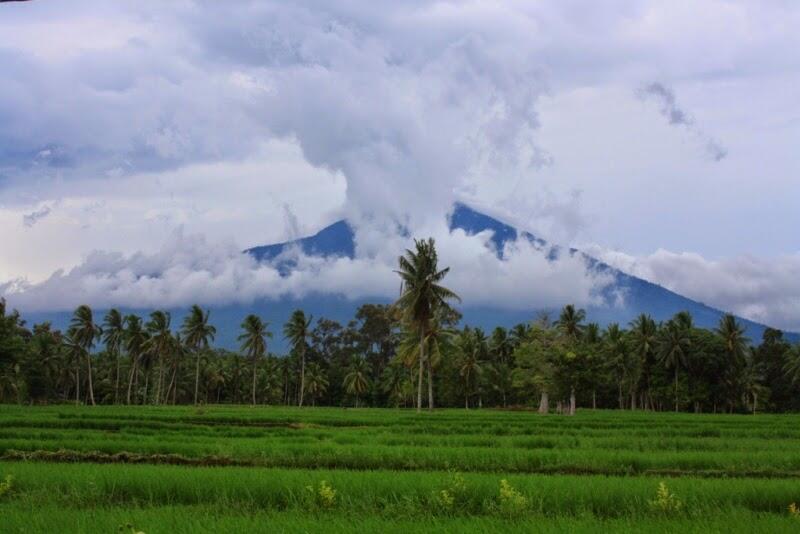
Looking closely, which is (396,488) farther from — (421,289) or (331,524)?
(421,289)

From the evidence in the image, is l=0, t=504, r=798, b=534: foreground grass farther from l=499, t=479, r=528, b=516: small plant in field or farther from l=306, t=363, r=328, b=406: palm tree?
l=306, t=363, r=328, b=406: palm tree

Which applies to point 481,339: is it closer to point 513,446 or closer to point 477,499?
point 513,446

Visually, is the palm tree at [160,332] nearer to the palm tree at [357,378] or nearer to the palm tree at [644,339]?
the palm tree at [357,378]

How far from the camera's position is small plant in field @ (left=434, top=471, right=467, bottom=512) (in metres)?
9.63

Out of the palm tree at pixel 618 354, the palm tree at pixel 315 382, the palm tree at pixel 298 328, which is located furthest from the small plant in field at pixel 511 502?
the palm tree at pixel 315 382

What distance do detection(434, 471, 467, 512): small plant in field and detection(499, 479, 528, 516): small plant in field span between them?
0.74m


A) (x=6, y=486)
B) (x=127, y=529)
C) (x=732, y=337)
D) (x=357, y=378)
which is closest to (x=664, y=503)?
(x=127, y=529)

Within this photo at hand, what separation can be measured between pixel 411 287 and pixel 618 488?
35.2 metres

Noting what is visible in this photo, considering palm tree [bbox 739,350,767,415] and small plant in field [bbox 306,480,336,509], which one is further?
palm tree [bbox 739,350,767,415]

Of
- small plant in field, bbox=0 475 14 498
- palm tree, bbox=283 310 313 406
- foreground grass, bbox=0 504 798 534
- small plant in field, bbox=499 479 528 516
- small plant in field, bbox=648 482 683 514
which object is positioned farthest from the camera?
palm tree, bbox=283 310 313 406

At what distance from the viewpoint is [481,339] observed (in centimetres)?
8275

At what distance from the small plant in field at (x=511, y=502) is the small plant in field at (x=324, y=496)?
7.77 ft

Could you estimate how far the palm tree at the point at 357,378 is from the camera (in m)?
84.2

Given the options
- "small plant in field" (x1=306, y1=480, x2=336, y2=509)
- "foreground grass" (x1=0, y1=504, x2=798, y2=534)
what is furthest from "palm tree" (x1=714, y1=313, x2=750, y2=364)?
"small plant in field" (x1=306, y1=480, x2=336, y2=509)
